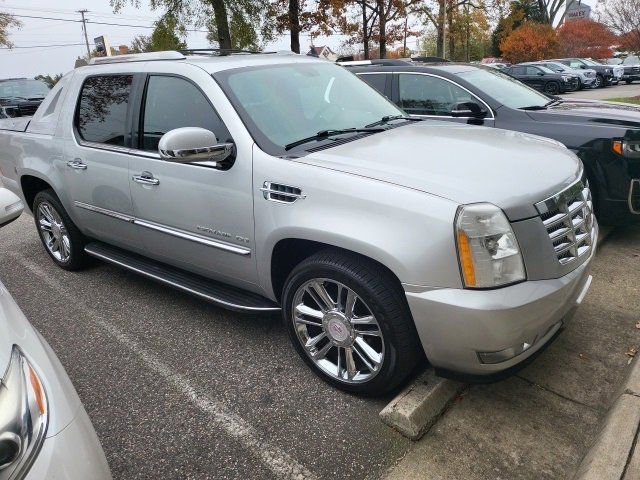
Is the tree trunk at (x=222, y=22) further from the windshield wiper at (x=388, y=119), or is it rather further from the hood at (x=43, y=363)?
the hood at (x=43, y=363)

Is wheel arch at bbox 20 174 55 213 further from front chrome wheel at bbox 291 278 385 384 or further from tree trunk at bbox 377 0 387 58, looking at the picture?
tree trunk at bbox 377 0 387 58

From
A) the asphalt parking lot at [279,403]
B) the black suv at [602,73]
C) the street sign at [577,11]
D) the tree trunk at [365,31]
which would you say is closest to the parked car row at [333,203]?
the asphalt parking lot at [279,403]

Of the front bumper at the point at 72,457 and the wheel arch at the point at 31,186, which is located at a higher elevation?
the wheel arch at the point at 31,186

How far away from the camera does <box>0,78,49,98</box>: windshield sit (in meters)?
15.3

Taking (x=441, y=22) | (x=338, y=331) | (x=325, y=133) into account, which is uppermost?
(x=441, y=22)

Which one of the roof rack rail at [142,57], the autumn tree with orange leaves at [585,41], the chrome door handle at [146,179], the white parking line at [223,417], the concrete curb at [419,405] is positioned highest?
the autumn tree with orange leaves at [585,41]

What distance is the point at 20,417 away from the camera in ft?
4.64

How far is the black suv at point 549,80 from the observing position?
21.4 meters

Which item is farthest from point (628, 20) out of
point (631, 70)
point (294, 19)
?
point (294, 19)

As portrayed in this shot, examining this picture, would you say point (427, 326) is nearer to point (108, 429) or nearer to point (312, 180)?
point (312, 180)

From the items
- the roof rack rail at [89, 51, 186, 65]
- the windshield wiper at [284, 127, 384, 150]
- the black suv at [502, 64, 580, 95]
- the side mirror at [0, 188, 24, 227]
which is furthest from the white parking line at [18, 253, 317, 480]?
the black suv at [502, 64, 580, 95]

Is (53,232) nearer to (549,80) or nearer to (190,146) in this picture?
(190,146)

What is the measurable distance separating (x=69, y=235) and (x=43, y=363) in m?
3.19

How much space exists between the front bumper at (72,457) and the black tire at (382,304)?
1.29 metres
